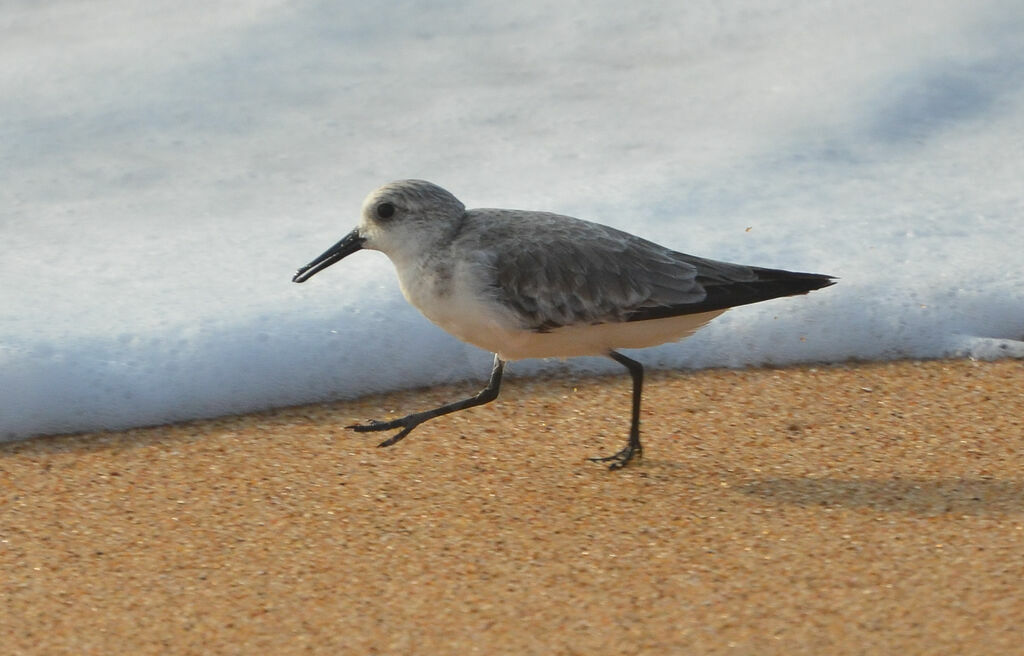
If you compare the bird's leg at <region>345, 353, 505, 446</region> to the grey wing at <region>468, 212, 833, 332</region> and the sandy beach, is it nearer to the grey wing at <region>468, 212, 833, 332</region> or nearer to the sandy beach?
the sandy beach

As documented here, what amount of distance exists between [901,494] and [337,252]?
62.2 inches

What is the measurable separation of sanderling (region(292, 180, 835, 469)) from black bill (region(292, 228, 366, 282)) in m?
0.04

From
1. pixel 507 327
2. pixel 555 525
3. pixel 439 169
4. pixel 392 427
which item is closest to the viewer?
pixel 555 525

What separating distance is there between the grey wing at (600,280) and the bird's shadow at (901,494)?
0.48 metres

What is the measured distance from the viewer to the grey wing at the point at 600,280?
3.27m

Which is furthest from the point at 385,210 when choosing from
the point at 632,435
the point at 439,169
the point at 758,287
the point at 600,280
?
the point at 439,169

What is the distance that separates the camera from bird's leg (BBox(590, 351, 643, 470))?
341 centimetres

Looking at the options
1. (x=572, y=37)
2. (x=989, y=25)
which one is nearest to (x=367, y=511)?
(x=572, y=37)

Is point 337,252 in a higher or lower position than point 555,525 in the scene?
higher

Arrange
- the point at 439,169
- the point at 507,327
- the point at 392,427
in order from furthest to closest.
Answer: the point at 439,169, the point at 392,427, the point at 507,327

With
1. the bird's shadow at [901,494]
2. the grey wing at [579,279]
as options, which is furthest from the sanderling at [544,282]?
the bird's shadow at [901,494]

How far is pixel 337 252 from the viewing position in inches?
139

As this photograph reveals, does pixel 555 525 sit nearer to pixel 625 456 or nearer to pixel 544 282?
pixel 625 456

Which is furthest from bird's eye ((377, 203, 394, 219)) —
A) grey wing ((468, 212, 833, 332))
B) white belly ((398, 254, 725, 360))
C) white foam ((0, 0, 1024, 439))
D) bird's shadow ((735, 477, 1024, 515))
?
bird's shadow ((735, 477, 1024, 515))
